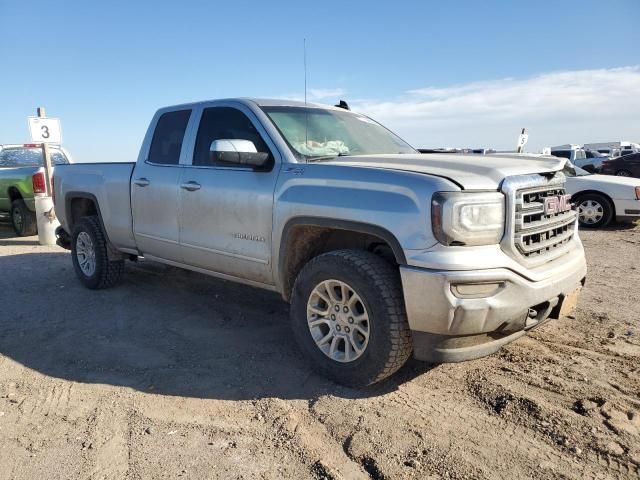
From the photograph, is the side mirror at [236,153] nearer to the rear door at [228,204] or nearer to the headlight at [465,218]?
the rear door at [228,204]

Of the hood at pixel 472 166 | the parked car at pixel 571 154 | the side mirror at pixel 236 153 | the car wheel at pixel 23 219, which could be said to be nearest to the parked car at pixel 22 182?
the car wheel at pixel 23 219

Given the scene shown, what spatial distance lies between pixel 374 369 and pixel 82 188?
4.38 metres

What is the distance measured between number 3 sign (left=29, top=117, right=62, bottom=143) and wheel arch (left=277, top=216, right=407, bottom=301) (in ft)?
27.4

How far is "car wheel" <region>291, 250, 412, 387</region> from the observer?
3.09 metres

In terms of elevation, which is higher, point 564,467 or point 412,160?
point 412,160

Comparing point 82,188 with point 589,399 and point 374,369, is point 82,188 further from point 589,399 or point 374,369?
point 589,399

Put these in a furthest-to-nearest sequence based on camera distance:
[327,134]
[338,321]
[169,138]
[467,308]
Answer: [169,138] < [327,134] < [338,321] < [467,308]

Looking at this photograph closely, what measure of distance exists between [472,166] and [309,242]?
1.28m

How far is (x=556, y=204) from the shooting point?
338 cm

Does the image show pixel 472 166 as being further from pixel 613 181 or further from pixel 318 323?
pixel 613 181

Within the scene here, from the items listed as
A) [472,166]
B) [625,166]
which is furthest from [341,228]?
[625,166]

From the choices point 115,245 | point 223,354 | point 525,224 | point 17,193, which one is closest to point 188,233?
point 223,354

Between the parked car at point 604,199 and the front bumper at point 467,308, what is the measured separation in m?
8.09

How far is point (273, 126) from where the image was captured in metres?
4.00
